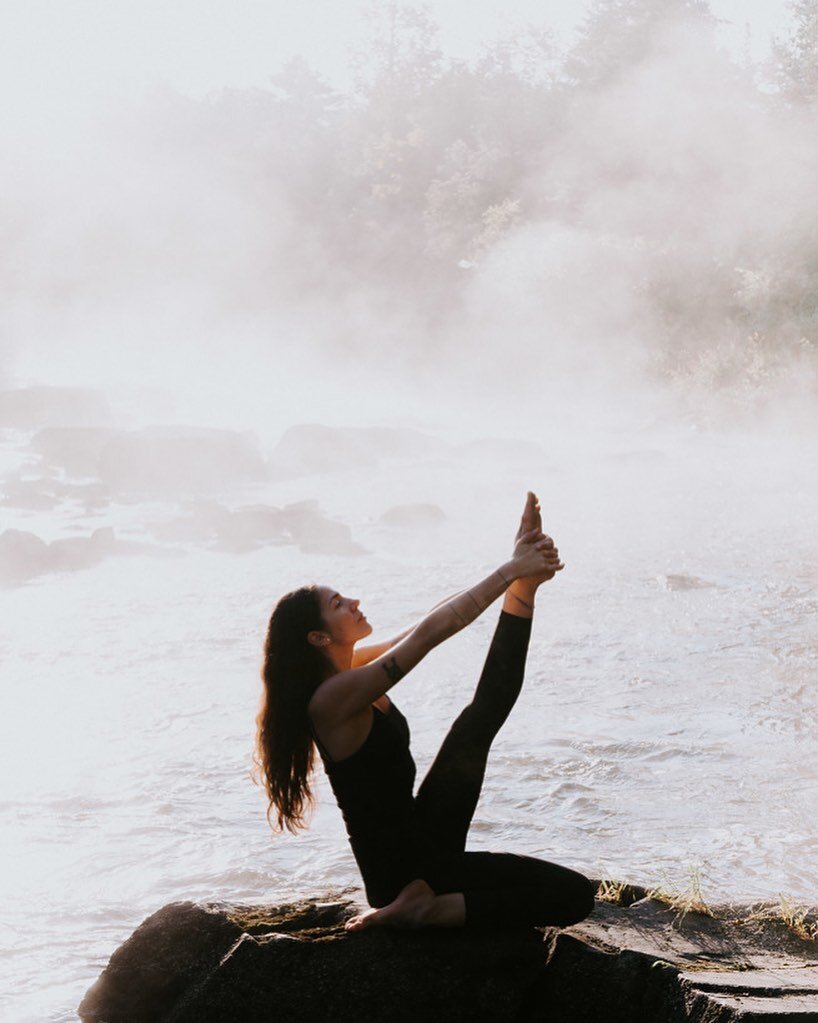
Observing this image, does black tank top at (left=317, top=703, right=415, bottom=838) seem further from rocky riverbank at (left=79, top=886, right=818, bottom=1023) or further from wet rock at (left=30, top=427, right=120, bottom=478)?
wet rock at (left=30, top=427, right=120, bottom=478)

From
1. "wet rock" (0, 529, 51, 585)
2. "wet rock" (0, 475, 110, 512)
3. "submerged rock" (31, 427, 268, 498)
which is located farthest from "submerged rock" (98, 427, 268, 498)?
"wet rock" (0, 529, 51, 585)

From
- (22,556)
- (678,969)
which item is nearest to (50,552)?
(22,556)

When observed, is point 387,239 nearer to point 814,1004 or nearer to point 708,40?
point 708,40

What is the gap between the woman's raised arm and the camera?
112 inches

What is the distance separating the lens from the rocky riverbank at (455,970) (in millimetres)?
2742

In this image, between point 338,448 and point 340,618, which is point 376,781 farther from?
point 338,448

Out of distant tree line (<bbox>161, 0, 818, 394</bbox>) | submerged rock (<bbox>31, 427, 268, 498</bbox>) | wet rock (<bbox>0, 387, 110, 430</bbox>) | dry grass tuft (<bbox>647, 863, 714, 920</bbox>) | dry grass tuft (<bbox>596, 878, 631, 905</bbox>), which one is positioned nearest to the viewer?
dry grass tuft (<bbox>647, 863, 714, 920</bbox>)

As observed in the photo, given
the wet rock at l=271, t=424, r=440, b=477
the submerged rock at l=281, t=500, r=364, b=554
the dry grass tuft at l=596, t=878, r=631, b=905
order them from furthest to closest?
the wet rock at l=271, t=424, r=440, b=477 → the submerged rock at l=281, t=500, r=364, b=554 → the dry grass tuft at l=596, t=878, r=631, b=905

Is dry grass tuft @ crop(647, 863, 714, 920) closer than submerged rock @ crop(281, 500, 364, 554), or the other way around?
dry grass tuft @ crop(647, 863, 714, 920)

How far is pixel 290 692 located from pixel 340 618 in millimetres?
233

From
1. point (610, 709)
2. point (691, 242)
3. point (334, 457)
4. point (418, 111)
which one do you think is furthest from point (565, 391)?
point (610, 709)

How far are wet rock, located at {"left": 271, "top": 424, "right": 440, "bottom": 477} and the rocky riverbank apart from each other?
16.6 m

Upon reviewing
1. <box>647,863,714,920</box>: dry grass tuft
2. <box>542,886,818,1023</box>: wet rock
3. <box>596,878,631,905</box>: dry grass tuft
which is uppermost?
<box>596,878,631,905</box>: dry grass tuft

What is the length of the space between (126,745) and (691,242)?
788 inches
